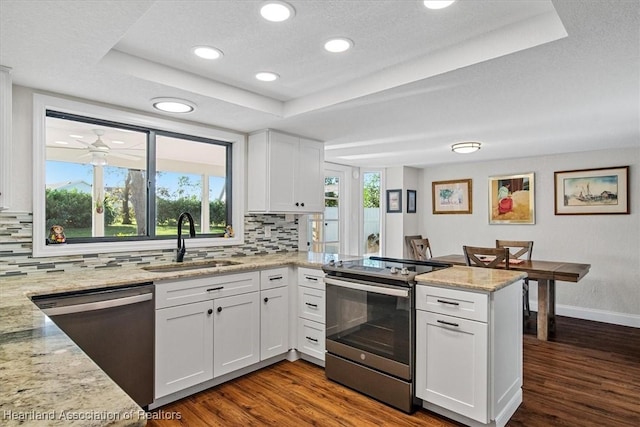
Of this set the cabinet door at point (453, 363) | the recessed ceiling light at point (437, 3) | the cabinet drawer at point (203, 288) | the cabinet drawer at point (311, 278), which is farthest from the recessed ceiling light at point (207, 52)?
the cabinet door at point (453, 363)

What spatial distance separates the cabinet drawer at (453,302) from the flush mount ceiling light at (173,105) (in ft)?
6.95

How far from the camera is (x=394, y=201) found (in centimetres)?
601

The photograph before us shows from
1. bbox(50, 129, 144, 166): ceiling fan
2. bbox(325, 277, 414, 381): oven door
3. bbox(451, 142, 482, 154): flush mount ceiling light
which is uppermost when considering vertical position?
bbox(451, 142, 482, 154): flush mount ceiling light

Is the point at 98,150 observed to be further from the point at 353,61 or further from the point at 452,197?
the point at 452,197

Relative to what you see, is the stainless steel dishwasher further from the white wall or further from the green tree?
the white wall

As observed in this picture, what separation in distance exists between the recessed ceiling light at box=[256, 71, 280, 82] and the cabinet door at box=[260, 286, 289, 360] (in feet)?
5.51

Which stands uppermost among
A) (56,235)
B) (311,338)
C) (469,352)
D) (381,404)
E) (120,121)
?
(120,121)

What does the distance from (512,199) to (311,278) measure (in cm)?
358

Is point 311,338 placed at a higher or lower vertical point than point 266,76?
→ lower

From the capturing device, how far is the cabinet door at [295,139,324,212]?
3758mm

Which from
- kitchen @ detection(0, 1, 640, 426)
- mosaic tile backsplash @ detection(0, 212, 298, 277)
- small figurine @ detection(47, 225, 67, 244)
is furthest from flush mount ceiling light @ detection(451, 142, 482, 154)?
small figurine @ detection(47, 225, 67, 244)

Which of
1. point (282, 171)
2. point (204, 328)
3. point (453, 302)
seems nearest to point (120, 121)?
point (282, 171)

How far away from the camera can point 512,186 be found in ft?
16.9

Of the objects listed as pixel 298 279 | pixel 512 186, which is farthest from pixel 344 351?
pixel 512 186
